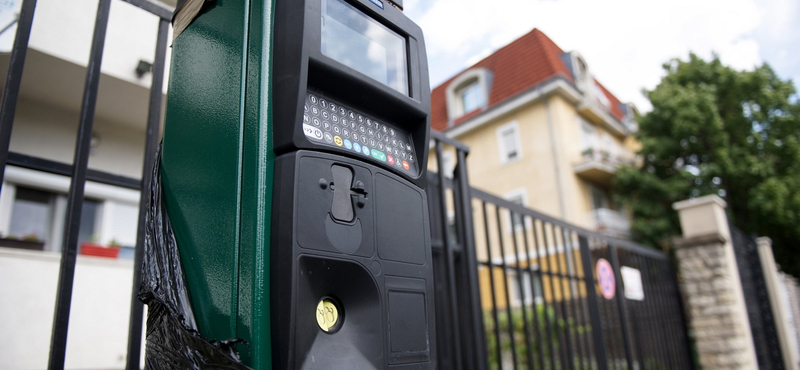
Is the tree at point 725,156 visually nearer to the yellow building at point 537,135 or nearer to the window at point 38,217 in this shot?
the yellow building at point 537,135

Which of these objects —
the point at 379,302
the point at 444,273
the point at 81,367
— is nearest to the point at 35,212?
the point at 81,367

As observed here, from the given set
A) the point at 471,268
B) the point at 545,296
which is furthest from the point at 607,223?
the point at 471,268

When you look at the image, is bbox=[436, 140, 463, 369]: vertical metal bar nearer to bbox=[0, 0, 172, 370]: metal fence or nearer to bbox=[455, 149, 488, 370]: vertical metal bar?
bbox=[455, 149, 488, 370]: vertical metal bar

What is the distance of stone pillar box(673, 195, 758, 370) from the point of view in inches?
223

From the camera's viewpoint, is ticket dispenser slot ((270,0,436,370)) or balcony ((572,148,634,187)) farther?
balcony ((572,148,634,187))

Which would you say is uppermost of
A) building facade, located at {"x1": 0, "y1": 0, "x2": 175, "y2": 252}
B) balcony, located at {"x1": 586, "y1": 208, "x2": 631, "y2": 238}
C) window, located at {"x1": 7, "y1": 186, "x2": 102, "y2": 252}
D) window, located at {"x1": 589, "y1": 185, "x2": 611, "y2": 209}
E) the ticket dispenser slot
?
window, located at {"x1": 589, "y1": 185, "x2": 611, "y2": 209}

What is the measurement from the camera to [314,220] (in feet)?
2.86

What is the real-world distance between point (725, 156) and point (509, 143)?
559 cm

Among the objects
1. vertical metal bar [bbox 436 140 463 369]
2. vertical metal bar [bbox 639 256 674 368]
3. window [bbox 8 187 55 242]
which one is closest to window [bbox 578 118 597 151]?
vertical metal bar [bbox 639 256 674 368]

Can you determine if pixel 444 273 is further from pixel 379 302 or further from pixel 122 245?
pixel 122 245

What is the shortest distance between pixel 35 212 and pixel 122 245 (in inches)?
35.2

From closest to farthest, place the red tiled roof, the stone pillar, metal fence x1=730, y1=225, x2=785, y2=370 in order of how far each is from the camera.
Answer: the stone pillar < metal fence x1=730, y1=225, x2=785, y2=370 < the red tiled roof

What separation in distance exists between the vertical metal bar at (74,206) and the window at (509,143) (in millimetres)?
14024

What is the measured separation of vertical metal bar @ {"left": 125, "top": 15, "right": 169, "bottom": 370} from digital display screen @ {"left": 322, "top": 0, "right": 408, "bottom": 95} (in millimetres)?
556
